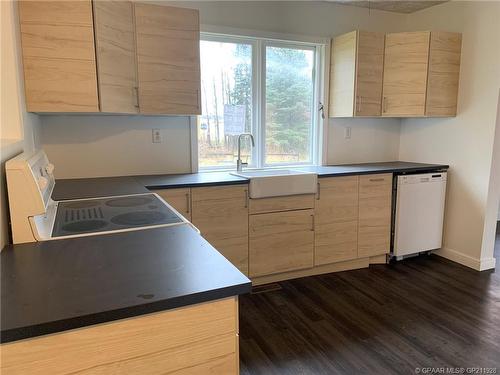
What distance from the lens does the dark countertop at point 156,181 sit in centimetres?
205

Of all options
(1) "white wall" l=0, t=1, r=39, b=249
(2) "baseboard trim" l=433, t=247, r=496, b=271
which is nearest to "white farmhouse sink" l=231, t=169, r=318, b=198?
(1) "white wall" l=0, t=1, r=39, b=249

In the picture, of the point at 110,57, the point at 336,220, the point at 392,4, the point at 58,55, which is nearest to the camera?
the point at 58,55

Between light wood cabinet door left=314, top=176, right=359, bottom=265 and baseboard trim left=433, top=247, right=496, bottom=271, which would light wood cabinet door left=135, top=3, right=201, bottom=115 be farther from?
baseboard trim left=433, top=247, right=496, bottom=271

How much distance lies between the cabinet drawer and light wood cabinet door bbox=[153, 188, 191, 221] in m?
0.49

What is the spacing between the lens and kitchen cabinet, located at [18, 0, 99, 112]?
195 cm

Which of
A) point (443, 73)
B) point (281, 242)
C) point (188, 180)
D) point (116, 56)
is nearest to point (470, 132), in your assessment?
point (443, 73)

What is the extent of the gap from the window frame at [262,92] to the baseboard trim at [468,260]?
1537 mm

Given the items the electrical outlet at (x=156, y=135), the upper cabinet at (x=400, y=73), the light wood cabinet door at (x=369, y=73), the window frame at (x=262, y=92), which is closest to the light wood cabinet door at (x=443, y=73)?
the upper cabinet at (x=400, y=73)

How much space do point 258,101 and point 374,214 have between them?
1.49m

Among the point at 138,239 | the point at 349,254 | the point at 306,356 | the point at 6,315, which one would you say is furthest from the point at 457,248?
the point at 6,315

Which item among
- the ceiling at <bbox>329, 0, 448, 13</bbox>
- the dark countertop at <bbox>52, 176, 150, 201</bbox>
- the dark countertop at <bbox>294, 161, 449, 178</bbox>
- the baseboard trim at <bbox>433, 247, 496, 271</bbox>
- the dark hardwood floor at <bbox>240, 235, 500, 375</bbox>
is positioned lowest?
the dark hardwood floor at <bbox>240, 235, 500, 375</bbox>

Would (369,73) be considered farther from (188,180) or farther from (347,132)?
(188,180)

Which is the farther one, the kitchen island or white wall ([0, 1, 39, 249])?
white wall ([0, 1, 39, 249])

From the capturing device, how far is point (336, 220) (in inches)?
120
